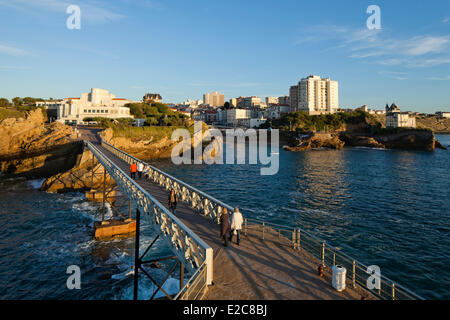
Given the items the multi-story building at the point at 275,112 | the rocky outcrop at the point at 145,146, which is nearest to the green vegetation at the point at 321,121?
the multi-story building at the point at 275,112

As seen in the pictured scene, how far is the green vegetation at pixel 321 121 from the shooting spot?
458 ft

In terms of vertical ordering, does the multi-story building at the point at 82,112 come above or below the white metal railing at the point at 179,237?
above

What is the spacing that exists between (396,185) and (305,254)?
129ft

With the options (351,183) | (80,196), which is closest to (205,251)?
(80,196)

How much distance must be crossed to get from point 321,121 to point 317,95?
4872 centimetres

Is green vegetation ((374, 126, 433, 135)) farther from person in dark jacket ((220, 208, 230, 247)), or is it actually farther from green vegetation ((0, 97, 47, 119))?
green vegetation ((0, 97, 47, 119))

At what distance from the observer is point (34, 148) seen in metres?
49.7

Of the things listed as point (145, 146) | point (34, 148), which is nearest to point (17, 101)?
point (34, 148)

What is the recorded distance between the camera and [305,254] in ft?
→ 32.7

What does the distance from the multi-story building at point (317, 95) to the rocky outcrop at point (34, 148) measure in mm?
158350

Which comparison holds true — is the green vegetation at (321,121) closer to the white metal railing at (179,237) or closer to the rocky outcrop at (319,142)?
the rocky outcrop at (319,142)

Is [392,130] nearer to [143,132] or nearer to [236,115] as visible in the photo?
[236,115]

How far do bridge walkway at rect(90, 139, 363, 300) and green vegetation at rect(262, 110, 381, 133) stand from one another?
13219cm
